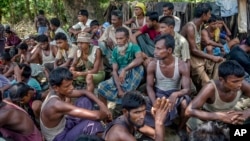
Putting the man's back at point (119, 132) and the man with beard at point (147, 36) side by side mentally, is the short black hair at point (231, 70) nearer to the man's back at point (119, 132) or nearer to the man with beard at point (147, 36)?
the man's back at point (119, 132)

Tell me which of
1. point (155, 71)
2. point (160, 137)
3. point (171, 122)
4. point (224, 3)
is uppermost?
point (224, 3)

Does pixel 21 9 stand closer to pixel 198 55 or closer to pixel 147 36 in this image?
pixel 147 36

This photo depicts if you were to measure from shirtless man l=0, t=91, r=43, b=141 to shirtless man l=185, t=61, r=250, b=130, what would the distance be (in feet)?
5.86

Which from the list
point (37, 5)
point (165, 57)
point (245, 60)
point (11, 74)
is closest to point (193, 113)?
point (165, 57)

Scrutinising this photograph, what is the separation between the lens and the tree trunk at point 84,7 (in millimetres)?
9898

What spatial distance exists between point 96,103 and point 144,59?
145 cm

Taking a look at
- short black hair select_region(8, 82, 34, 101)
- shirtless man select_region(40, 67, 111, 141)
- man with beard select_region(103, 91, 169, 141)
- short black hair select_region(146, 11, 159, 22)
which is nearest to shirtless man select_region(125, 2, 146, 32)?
short black hair select_region(146, 11, 159, 22)

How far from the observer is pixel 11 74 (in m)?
6.24

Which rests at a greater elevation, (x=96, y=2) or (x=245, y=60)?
(x=96, y=2)

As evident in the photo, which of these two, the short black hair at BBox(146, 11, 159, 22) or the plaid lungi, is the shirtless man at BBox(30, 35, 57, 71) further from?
the short black hair at BBox(146, 11, 159, 22)

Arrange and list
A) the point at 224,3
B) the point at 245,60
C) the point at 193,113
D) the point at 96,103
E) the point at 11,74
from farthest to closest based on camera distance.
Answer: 1. the point at 224,3
2. the point at 11,74
3. the point at 245,60
4. the point at 96,103
5. the point at 193,113

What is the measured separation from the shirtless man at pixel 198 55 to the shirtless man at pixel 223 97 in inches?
57.6

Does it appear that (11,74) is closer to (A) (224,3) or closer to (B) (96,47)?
(B) (96,47)

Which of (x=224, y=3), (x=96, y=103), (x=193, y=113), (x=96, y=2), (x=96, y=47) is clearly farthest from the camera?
(x=96, y=2)
